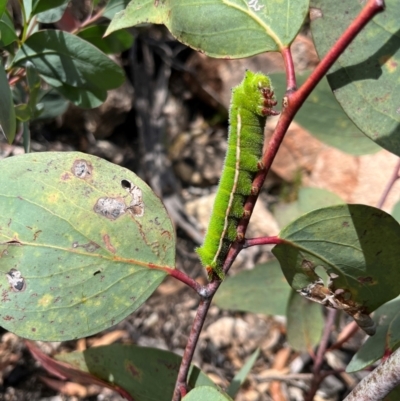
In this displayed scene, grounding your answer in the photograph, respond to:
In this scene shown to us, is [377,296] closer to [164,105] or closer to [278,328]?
[278,328]

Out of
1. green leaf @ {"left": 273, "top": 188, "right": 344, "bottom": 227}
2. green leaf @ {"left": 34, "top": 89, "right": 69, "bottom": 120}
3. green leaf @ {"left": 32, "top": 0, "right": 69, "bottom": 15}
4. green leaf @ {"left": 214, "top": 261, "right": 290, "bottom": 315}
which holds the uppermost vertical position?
green leaf @ {"left": 32, "top": 0, "right": 69, "bottom": 15}

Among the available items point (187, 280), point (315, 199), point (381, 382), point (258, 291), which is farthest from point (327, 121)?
point (381, 382)

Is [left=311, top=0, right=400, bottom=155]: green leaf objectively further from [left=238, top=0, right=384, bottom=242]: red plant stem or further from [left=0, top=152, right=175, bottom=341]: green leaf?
[left=0, top=152, right=175, bottom=341]: green leaf

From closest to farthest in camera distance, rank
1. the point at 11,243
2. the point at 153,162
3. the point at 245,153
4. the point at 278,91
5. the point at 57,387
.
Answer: the point at 11,243 < the point at 245,153 < the point at 278,91 < the point at 57,387 < the point at 153,162

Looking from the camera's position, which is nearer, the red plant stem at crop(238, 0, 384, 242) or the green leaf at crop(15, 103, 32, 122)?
the red plant stem at crop(238, 0, 384, 242)

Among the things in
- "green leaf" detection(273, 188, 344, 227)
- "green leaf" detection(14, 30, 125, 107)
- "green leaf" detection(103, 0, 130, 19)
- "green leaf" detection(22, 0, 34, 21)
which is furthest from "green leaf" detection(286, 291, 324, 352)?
"green leaf" detection(22, 0, 34, 21)

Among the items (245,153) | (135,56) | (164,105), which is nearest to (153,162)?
(164,105)

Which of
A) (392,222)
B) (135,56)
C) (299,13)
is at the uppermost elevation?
(299,13)
